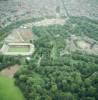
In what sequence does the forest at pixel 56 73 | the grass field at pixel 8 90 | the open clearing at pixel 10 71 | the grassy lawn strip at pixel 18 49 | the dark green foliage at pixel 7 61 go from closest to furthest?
the forest at pixel 56 73 → the grass field at pixel 8 90 → the open clearing at pixel 10 71 → the dark green foliage at pixel 7 61 → the grassy lawn strip at pixel 18 49

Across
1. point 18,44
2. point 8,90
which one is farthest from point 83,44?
point 8,90

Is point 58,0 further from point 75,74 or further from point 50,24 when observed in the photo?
point 75,74

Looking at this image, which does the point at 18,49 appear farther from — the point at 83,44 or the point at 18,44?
the point at 83,44

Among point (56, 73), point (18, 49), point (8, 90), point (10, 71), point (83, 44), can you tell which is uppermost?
point (56, 73)

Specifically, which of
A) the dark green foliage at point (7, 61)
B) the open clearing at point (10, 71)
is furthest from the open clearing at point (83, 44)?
the open clearing at point (10, 71)

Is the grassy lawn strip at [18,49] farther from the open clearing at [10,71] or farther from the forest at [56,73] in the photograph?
the open clearing at [10,71]

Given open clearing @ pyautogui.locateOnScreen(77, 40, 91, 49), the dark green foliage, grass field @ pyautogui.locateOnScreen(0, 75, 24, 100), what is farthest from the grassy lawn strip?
open clearing @ pyautogui.locateOnScreen(77, 40, 91, 49)
